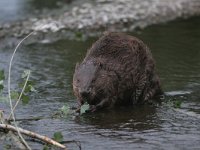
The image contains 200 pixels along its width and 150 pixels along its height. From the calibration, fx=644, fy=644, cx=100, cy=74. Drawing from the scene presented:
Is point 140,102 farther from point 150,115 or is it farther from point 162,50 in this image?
point 162,50

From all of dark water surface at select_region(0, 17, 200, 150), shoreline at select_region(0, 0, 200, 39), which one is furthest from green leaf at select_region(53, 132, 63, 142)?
shoreline at select_region(0, 0, 200, 39)

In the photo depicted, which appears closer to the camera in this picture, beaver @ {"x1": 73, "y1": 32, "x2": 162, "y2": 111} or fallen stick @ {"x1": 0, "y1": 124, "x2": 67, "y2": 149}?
fallen stick @ {"x1": 0, "y1": 124, "x2": 67, "y2": 149}

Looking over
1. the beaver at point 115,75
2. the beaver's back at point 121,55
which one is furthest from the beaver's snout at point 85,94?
the beaver's back at point 121,55

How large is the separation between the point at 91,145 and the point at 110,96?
3.81 ft

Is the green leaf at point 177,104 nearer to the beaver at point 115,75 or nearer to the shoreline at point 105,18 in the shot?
the beaver at point 115,75

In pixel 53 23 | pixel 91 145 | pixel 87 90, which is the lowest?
pixel 91 145

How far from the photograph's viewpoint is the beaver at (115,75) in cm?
697

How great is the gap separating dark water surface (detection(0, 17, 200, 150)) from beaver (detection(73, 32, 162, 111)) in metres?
0.18

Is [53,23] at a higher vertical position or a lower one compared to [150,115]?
higher

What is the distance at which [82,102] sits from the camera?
6.97 meters

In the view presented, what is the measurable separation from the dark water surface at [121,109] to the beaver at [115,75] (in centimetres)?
18

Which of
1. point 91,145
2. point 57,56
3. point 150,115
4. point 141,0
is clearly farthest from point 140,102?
point 141,0

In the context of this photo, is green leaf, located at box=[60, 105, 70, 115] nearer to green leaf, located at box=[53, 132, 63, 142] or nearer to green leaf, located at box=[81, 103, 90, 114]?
green leaf, located at box=[81, 103, 90, 114]

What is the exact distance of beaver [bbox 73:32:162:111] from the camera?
6.97 meters
